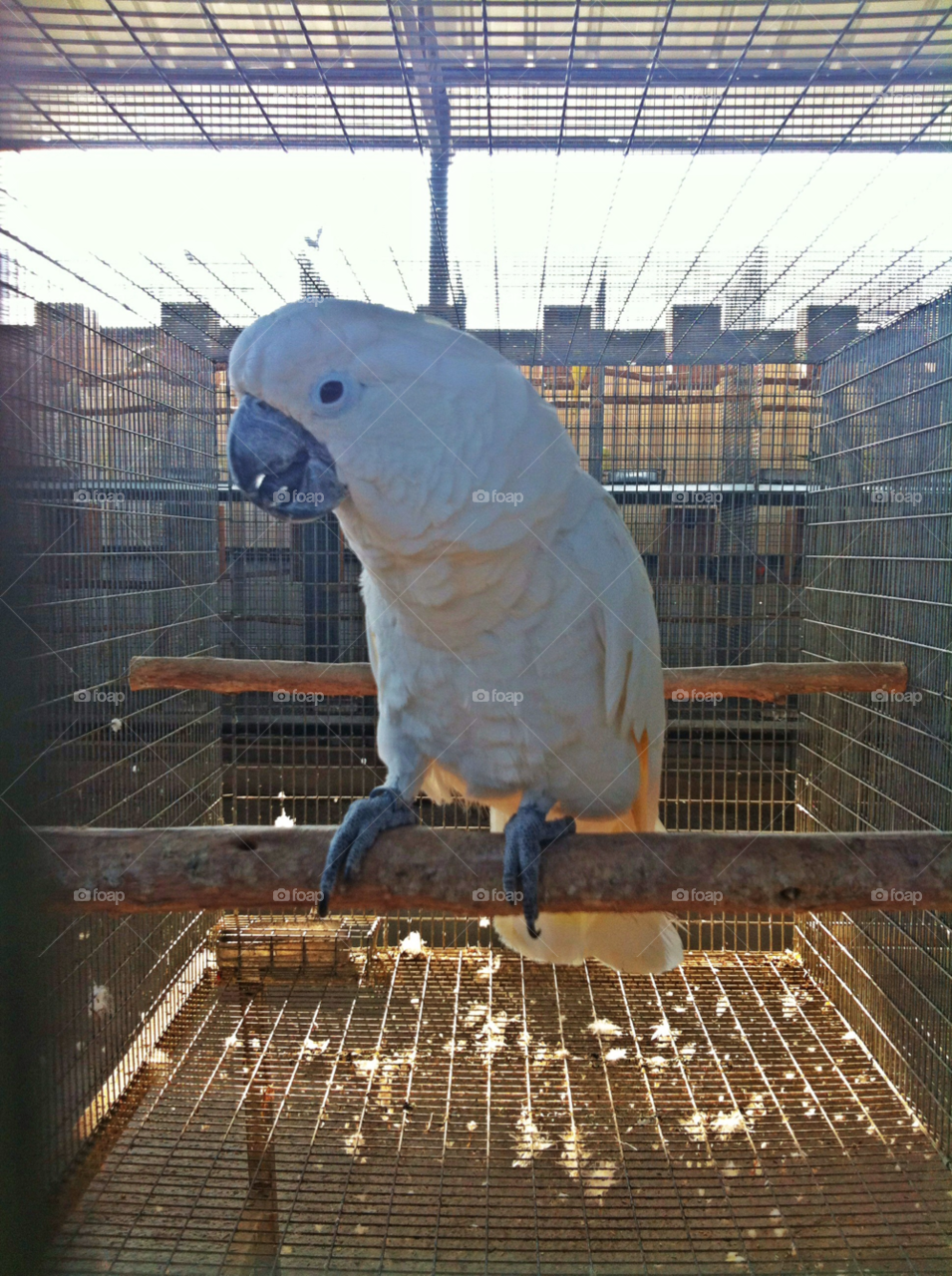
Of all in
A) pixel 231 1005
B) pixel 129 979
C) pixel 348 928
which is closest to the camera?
pixel 129 979

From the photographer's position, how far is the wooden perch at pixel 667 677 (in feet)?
7.69

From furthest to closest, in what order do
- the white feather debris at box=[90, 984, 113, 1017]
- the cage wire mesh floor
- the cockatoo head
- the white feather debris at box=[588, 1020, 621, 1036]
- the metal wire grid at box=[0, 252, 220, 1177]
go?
the white feather debris at box=[588, 1020, 621, 1036]
the white feather debris at box=[90, 984, 113, 1017]
the metal wire grid at box=[0, 252, 220, 1177]
the cage wire mesh floor
the cockatoo head

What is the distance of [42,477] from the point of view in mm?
1878

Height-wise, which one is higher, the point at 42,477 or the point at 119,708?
the point at 42,477

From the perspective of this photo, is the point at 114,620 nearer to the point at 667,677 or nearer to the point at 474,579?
the point at 474,579

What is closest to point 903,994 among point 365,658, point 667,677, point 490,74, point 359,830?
point 667,677

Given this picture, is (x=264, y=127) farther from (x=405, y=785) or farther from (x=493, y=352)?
(x=405, y=785)

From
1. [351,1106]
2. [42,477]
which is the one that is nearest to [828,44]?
[42,477]

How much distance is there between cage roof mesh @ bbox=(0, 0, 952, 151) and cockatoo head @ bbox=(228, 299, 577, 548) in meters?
0.53

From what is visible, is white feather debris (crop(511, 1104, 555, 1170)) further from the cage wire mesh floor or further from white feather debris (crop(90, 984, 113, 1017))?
white feather debris (crop(90, 984, 113, 1017))

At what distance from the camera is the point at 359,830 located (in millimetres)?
1572

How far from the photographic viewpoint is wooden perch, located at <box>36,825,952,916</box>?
1.40m

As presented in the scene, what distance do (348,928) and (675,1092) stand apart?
1470mm

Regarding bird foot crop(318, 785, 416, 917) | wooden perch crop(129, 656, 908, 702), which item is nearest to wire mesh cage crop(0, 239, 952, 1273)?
wooden perch crop(129, 656, 908, 702)
